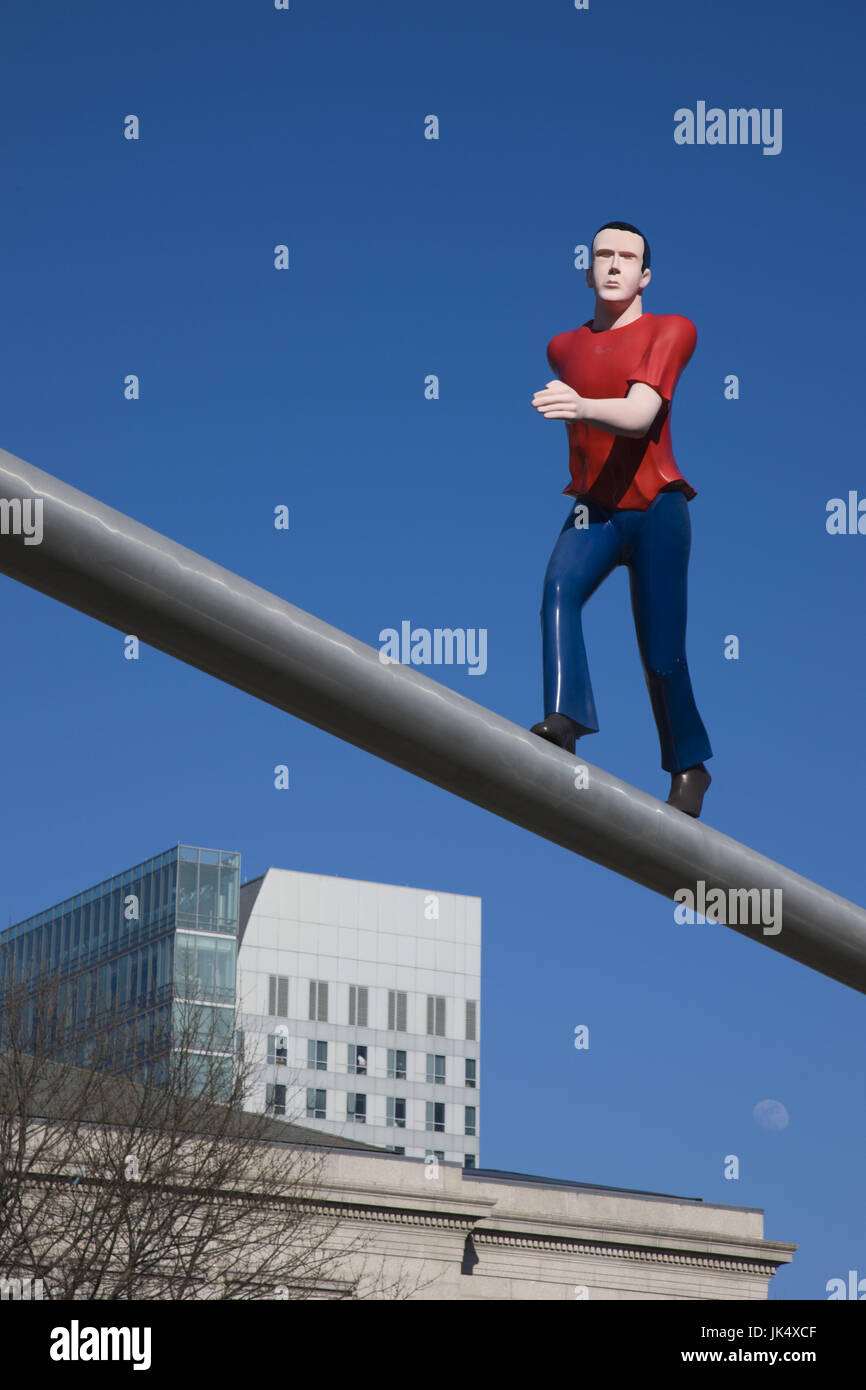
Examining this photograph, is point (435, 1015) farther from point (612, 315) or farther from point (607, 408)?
point (607, 408)

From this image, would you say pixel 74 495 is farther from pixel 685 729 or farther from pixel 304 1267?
pixel 304 1267

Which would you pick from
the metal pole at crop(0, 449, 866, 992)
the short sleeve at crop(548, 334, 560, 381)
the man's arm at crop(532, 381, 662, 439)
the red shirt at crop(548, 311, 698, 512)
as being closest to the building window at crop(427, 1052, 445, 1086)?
the short sleeve at crop(548, 334, 560, 381)

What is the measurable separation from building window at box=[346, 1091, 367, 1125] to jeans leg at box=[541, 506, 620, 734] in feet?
513

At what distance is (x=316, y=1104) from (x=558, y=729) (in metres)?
155

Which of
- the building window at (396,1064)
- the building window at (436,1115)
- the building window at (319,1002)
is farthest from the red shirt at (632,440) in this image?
the building window at (436,1115)

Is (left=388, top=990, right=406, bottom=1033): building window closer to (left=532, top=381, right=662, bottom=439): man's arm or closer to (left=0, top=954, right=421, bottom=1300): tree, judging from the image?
(left=0, top=954, right=421, bottom=1300): tree

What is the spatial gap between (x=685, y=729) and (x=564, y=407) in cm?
106

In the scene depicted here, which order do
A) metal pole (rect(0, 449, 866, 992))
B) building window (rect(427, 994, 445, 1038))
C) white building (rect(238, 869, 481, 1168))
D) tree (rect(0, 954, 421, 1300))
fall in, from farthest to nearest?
building window (rect(427, 994, 445, 1038))
white building (rect(238, 869, 481, 1168))
tree (rect(0, 954, 421, 1300))
metal pole (rect(0, 449, 866, 992))

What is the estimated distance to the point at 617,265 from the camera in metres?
6.22

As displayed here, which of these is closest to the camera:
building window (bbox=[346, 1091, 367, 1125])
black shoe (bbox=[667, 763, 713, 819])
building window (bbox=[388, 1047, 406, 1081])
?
black shoe (bbox=[667, 763, 713, 819])

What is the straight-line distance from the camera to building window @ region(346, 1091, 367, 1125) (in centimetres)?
15862

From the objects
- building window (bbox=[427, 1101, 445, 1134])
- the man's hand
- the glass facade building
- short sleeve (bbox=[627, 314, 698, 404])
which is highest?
the glass facade building
